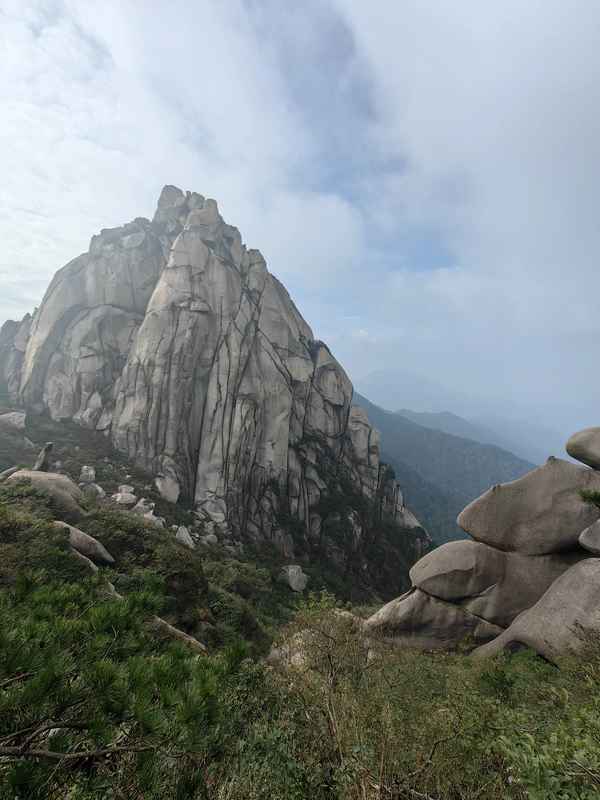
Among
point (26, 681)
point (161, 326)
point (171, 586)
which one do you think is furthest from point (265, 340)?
point (26, 681)

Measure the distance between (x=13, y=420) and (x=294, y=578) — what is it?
35556 millimetres

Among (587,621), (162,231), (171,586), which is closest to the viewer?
(587,621)

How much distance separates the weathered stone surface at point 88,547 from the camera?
43.1 feet

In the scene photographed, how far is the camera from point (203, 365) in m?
48.2

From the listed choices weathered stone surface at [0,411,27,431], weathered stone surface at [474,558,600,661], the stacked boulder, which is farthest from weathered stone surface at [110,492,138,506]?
weathered stone surface at [474,558,600,661]

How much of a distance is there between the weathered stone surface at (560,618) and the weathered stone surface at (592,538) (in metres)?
0.57

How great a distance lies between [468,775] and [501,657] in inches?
418

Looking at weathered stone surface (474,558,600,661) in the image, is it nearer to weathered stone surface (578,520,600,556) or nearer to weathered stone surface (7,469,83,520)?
weathered stone surface (578,520,600,556)

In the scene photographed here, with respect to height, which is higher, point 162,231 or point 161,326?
point 162,231

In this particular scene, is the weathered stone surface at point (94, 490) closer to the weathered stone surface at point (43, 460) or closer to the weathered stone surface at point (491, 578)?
the weathered stone surface at point (43, 460)

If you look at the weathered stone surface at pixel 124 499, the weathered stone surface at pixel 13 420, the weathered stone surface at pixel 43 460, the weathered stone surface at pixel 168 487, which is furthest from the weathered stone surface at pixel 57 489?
the weathered stone surface at pixel 13 420

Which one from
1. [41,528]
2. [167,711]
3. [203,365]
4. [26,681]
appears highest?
[203,365]

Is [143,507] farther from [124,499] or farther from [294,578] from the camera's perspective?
[294,578]

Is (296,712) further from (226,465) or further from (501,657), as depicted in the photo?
(226,465)
